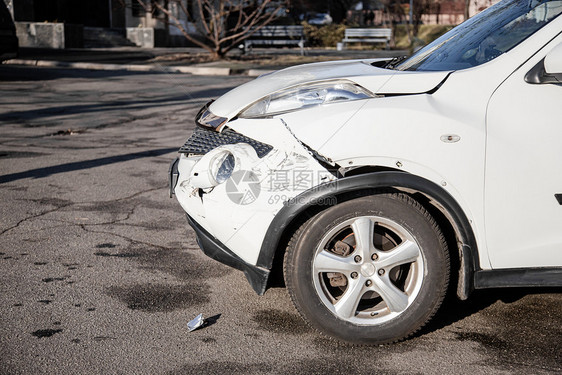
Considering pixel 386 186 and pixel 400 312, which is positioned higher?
pixel 386 186

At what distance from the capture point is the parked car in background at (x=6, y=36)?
53.3 feet

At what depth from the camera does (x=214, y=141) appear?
3.72 meters

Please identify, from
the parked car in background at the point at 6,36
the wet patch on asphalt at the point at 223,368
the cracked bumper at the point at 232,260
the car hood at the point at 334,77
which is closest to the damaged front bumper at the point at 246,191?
the cracked bumper at the point at 232,260

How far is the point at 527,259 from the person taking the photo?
332 cm

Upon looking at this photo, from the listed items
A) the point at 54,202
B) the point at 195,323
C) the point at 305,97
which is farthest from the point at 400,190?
the point at 54,202

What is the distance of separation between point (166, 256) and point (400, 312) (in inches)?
77.9

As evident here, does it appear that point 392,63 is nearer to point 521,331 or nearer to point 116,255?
point 521,331

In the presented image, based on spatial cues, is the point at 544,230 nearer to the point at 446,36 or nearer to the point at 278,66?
the point at 446,36

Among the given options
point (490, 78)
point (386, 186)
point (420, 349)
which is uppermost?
point (490, 78)

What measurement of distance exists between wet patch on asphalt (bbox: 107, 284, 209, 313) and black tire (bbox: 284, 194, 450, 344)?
859mm

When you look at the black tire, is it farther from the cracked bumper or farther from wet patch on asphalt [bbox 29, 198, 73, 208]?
wet patch on asphalt [bbox 29, 198, 73, 208]

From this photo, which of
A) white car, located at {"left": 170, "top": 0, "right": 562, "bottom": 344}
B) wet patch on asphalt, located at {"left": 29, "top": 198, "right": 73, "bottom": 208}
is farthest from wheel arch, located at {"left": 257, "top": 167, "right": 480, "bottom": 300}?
wet patch on asphalt, located at {"left": 29, "top": 198, "right": 73, "bottom": 208}

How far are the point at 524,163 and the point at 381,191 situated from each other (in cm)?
70

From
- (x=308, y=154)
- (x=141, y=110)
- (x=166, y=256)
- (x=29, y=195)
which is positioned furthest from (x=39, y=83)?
(x=308, y=154)
